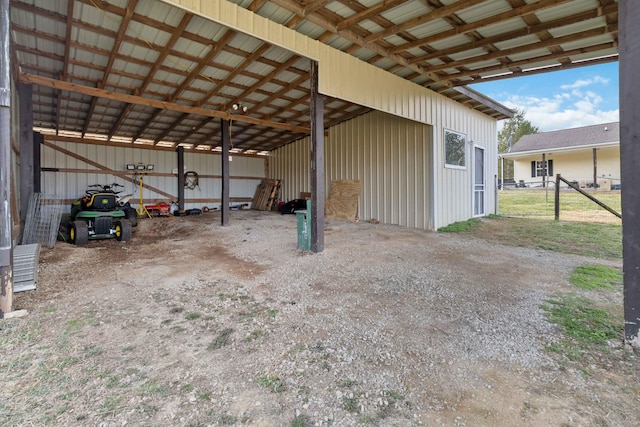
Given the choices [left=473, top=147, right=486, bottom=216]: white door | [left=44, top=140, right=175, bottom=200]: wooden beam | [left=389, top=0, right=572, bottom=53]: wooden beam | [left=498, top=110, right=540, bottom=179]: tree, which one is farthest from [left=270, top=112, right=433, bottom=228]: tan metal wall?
[left=498, top=110, right=540, bottom=179]: tree

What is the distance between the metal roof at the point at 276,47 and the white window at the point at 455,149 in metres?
1.12

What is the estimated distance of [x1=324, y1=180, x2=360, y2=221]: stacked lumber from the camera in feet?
33.5

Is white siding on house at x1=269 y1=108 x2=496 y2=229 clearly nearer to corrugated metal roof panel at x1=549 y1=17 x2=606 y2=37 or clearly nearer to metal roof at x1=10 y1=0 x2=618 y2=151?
metal roof at x1=10 y1=0 x2=618 y2=151

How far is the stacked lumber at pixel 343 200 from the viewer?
33.5ft

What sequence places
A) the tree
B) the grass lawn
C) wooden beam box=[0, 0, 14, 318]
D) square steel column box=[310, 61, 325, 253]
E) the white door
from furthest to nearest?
the tree
the white door
the grass lawn
square steel column box=[310, 61, 325, 253]
wooden beam box=[0, 0, 14, 318]

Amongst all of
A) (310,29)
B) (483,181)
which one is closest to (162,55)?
(310,29)

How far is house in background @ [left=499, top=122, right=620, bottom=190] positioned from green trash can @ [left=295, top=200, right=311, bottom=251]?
55.3 ft

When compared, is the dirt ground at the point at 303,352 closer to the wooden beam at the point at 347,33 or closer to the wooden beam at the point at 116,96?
the wooden beam at the point at 347,33

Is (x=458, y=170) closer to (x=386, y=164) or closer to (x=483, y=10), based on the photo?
(x=386, y=164)

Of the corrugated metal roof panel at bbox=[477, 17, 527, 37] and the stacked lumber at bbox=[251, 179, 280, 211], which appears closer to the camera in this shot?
the corrugated metal roof panel at bbox=[477, 17, 527, 37]

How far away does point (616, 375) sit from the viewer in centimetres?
195

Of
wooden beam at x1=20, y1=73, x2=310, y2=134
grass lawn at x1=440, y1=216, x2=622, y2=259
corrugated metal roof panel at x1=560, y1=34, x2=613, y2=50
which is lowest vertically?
grass lawn at x1=440, y1=216, x2=622, y2=259

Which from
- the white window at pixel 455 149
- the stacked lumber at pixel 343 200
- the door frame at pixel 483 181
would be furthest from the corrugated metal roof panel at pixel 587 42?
the stacked lumber at pixel 343 200

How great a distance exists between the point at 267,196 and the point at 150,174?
5008 millimetres
